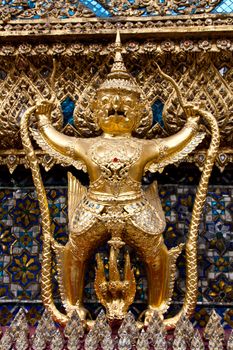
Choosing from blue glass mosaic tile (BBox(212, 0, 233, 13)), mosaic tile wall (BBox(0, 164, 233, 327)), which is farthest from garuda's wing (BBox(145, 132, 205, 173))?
blue glass mosaic tile (BBox(212, 0, 233, 13))

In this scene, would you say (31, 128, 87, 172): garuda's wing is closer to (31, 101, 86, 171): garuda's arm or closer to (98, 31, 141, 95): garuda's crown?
(31, 101, 86, 171): garuda's arm

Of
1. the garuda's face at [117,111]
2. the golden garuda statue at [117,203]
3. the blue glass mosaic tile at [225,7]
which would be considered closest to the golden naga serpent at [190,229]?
the golden garuda statue at [117,203]

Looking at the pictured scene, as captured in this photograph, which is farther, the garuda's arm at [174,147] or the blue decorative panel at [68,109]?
the blue decorative panel at [68,109]

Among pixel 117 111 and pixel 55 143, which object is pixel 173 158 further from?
pixel 55 143

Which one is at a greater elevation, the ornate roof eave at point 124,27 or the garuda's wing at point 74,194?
the ornate roof eave at point 124,27

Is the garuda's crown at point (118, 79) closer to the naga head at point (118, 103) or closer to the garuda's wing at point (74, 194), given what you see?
the naga head at point (118, 103)

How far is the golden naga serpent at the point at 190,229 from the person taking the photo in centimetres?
251

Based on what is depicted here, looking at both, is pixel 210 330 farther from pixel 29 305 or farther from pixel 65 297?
pixel 29 305

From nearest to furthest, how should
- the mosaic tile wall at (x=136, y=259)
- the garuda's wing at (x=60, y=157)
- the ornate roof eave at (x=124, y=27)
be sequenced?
the garuda's wing at (x=60, y=157) → the ornate roof eave at (x=124, y=27) → the mosaic tile wall at (x=136, y=259)

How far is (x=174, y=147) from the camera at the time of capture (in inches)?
101

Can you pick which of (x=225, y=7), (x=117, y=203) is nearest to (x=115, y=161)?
(x=117, y=203)

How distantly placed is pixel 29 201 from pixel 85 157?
0.62 meters

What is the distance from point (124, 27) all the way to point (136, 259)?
116 cm

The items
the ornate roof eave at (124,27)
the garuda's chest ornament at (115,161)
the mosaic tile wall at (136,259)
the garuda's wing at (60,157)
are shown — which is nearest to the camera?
the garuda's chest ornament at (115,161)
